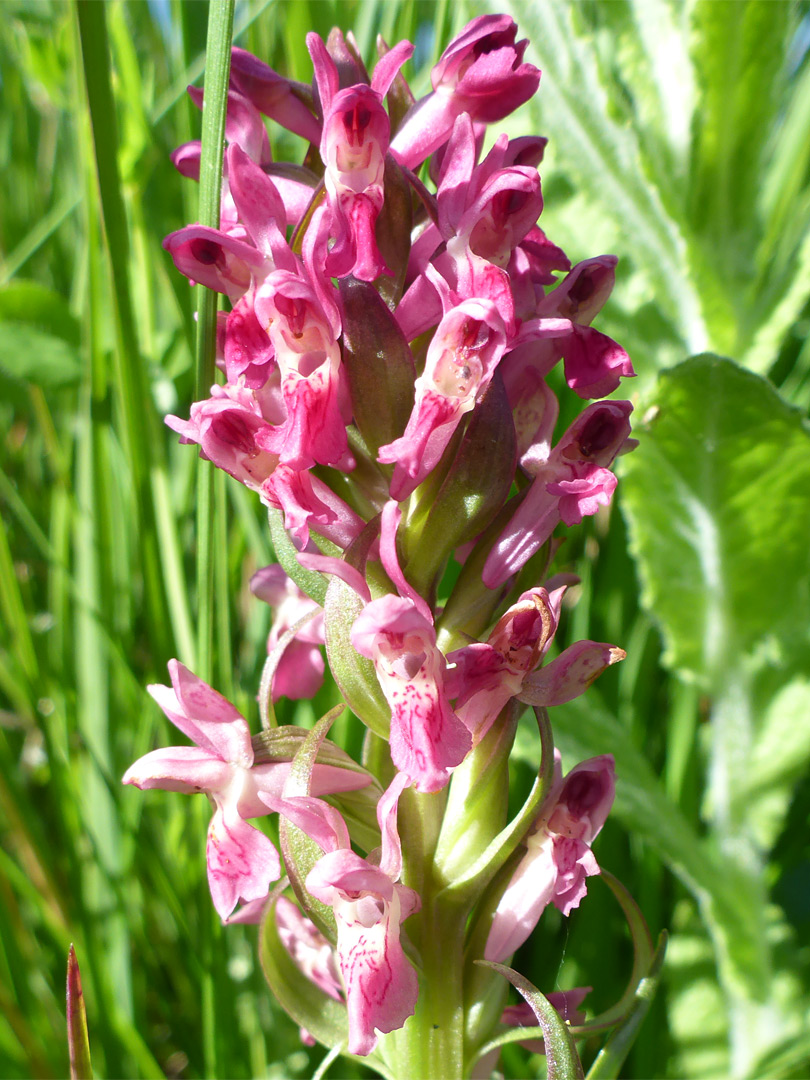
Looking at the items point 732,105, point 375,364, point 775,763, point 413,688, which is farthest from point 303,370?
point 775,763

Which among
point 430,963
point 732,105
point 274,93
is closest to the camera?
point 430,963

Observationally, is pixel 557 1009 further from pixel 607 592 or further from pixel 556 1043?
pixel 607 592

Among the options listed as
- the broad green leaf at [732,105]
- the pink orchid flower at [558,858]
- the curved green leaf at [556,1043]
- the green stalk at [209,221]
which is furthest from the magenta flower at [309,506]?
the broad green leaf at [732,105]

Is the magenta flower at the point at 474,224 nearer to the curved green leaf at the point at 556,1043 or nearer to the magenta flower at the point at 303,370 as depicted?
the magenta flower at the point at 303,370

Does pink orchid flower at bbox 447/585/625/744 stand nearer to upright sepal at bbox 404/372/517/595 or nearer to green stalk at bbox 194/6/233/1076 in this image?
upright sepal at bbox 404/372/517/595

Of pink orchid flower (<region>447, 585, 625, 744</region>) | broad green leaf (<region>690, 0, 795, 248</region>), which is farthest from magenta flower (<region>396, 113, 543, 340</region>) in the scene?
broad green leaf (<region>690, 0, 795, 248</region>)

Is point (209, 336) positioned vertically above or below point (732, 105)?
below
